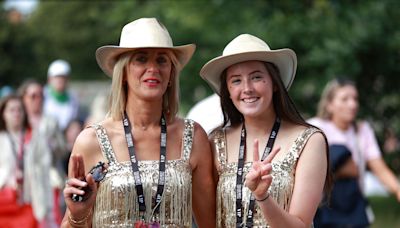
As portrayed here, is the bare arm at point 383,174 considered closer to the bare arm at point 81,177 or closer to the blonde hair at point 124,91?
the blonde hair at point 124,91

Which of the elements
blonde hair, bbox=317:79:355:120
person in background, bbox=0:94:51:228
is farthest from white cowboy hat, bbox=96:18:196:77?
person in background, bbox=0:94:51:228

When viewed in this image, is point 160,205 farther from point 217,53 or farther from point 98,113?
point 217,53

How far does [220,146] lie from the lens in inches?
232

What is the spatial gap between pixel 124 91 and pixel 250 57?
759mm

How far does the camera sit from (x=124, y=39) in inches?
226

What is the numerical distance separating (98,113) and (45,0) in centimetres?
4668

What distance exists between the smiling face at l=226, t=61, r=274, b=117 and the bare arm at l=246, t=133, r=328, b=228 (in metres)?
0.35

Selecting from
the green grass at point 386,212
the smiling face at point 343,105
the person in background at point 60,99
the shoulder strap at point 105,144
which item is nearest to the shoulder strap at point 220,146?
the shoulder strap at point 105,144

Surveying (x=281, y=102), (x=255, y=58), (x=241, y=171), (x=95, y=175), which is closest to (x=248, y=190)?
(x=241, y=171)

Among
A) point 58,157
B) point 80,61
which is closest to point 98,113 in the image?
point 58,157

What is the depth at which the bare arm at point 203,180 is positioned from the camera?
581 centimetres

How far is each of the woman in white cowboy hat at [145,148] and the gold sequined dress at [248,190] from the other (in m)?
0.13

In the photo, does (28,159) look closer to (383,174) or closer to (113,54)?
(383,174)

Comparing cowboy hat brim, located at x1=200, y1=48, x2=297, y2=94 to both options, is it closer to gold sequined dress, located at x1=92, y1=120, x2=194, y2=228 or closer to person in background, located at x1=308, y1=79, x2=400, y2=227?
gold sequined dress, located at x1=92, y1=120, x2=194, y2=228
